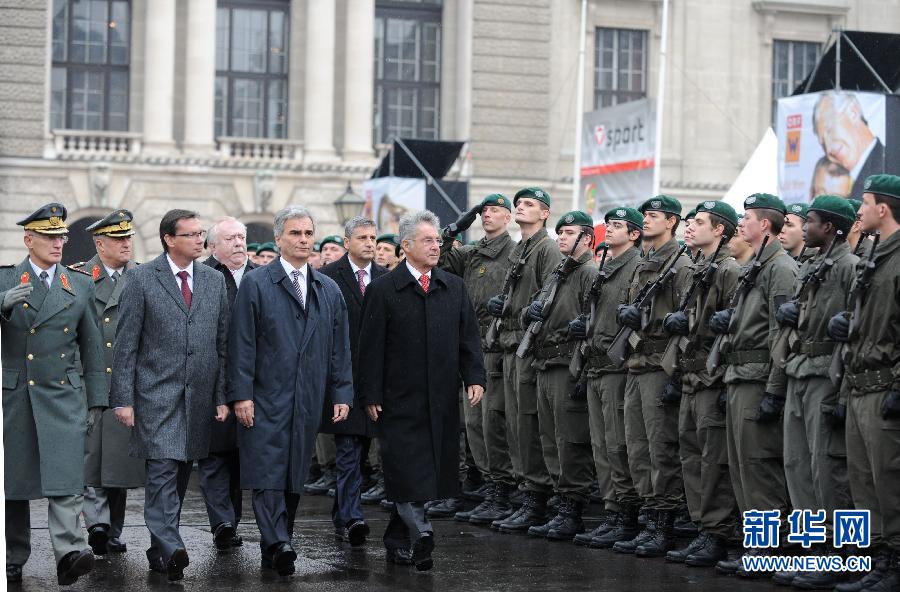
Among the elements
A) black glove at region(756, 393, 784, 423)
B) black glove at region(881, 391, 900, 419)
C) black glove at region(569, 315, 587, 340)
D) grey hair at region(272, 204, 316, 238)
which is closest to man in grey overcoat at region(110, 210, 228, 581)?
grey hair at region(272, 204, 316, 238)

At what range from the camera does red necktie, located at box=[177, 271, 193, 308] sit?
10266 millimetres

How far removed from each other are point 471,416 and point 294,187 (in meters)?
20.7

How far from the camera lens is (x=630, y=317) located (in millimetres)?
11102

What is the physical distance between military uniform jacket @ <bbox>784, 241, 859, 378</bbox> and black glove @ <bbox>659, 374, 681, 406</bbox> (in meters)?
1.24

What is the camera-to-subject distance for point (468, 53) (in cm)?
3462

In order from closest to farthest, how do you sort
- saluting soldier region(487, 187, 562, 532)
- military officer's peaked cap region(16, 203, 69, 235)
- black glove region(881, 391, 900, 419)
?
black glove region(881, 391, 900, 419)
military officer's peaked cap region(16, 203, 69, 235)
saluting soldier region(487, 187, 562, 532)

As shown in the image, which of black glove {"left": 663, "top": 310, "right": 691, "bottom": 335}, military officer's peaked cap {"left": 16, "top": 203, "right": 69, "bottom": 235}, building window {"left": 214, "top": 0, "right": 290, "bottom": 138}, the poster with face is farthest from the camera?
building window {"left": 214, "top": 0, "right": 290, "bottom": 138}

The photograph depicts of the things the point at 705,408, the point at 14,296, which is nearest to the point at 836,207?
the point at 705,408

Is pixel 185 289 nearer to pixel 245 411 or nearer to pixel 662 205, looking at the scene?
pixel 245 411

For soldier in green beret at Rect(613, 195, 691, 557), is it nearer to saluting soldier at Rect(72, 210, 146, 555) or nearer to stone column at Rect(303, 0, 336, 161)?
saluting soldier at Rect(72, 210, 146, 555)

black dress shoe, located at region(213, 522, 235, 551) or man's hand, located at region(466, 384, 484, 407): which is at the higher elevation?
man's hand, located at region(466, 384, 484, 407)

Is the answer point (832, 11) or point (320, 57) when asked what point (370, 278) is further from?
point (832, 11)

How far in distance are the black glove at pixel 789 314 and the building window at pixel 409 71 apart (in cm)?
2552

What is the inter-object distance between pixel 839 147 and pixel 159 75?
17.7 meters
